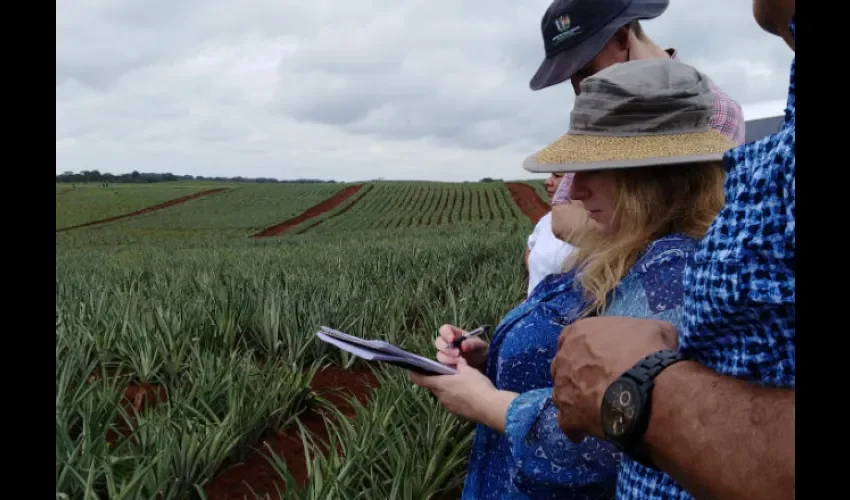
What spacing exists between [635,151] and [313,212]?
1910 inches

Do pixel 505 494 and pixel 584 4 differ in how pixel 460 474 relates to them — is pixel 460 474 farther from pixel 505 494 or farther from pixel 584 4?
pixel 584 4

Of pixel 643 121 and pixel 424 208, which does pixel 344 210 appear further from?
pixel 643 121

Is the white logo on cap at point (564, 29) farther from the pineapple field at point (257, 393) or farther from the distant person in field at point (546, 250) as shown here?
the pineapple field at point (257, 393)

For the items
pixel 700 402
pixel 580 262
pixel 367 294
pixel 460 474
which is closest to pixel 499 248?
pixel 367 294

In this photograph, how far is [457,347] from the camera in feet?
5.15

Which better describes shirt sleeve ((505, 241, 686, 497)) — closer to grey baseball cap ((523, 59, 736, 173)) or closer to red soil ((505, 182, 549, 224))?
grey baseball cap ((523, 59, 736, 173))

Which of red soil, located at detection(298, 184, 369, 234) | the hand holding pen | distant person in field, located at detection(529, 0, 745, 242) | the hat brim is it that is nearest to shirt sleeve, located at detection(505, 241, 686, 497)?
the hat brim

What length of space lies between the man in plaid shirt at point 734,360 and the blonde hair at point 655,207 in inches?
20.5

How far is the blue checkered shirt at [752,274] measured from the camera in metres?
0.55

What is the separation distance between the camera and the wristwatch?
0.62 m

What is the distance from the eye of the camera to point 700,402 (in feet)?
1.92

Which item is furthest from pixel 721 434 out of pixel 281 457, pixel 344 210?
pixel 344 210

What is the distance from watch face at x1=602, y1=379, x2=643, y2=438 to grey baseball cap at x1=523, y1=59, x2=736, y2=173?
0.56 metres

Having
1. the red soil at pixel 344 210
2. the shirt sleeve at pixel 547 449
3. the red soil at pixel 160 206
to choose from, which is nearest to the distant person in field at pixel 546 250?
the shirt sleeve at pixel 547 449
